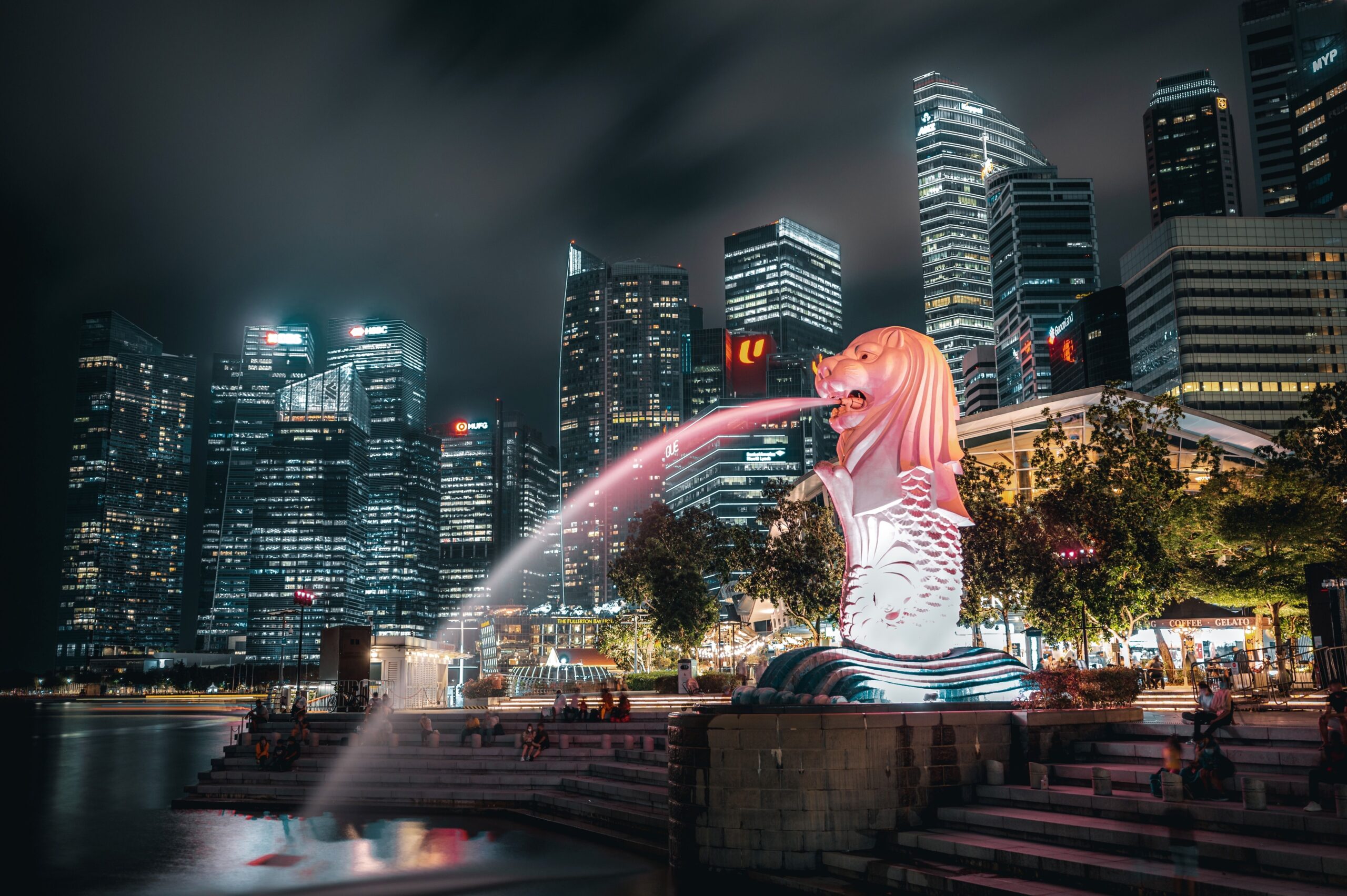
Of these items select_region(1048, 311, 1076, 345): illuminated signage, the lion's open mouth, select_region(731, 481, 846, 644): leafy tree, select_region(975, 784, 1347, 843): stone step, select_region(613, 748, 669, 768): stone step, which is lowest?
select_region(613, 748, 669, 768): stone step

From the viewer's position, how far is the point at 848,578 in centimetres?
2206

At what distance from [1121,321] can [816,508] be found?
5359 inches

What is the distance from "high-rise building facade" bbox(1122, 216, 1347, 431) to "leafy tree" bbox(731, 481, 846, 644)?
106 metres

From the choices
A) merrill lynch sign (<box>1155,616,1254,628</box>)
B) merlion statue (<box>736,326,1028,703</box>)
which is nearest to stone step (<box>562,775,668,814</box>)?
merlion statue (<box>736,326,1028,703</box>)

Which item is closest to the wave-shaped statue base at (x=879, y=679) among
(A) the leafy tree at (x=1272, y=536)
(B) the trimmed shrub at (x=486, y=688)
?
(A) the leafy tree at (x=1272, y=536)

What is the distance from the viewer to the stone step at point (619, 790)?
2162 cm

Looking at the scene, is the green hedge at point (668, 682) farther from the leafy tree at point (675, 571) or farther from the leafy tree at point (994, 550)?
the leafy tree at point (994, 550)

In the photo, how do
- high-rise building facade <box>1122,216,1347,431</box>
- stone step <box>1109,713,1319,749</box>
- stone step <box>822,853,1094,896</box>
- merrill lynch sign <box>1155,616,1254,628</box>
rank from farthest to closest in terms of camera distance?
high-rise building facade <box>1122,216,1347,431</box>, merrill lynch sign <box>1155,616,1254,628</box>, stone step <box>1109,713,1319,749</box>, stone step <box>822,853,1094,896</box>

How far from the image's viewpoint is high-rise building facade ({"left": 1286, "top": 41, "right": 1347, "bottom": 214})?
536 feet

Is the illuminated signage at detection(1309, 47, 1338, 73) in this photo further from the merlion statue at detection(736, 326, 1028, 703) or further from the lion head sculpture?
the lion head sculpture

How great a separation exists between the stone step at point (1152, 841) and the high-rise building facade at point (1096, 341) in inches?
6106

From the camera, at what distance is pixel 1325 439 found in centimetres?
3341

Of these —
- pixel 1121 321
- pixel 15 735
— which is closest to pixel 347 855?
pixel 15 735

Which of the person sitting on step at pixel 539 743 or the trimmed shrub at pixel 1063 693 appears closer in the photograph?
the trimmed shrub at pixel 1063 693
